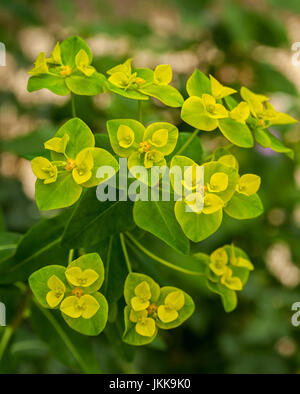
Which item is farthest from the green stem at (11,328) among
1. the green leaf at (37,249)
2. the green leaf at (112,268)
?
the green leaf at (112,268)

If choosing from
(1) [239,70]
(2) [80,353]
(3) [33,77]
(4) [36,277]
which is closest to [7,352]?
(2) [80,353]

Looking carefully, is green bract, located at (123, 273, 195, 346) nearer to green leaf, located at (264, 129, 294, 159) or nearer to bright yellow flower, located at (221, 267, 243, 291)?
bright yellow flower, located at (221, 267, 243, 291)

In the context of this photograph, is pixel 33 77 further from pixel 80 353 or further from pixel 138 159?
pixel 80 353

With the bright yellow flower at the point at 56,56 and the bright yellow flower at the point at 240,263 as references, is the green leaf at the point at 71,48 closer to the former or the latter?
the bright yellow flower at the point at 56,56

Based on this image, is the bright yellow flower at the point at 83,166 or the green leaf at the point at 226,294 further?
the green leaf at the point at 226,294

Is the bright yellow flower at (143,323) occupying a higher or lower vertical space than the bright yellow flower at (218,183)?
lower

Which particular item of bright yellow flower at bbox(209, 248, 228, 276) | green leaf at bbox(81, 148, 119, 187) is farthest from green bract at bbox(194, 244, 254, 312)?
green leaf at bbox(81, 148, 119, 187)

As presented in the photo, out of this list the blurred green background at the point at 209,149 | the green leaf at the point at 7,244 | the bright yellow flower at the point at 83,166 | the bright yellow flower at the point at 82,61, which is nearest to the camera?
the bright yellow flower at the point at 83,166
